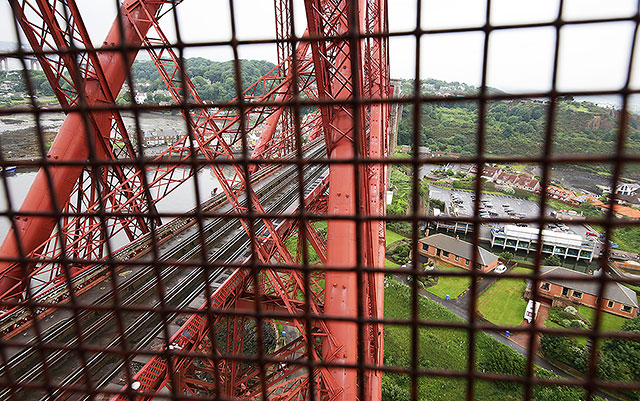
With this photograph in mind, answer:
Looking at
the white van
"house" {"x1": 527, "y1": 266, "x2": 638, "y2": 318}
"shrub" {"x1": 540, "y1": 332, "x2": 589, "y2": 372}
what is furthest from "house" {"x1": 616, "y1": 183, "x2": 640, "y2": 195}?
"shrub" {"x1": 540, "y1": 332, "x2": 589, "y2": 372}

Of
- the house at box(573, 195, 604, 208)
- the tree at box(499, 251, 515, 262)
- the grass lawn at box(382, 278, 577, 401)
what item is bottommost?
the grass lawn at box(382, 278, 577, 401)

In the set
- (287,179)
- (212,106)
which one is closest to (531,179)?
(287,179)

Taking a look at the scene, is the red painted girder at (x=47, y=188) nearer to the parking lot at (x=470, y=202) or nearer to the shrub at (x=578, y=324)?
the shrub at (x=578, y=324)

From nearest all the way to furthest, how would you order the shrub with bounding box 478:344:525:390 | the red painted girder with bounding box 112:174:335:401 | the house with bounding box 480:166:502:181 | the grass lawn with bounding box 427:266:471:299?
the red painted girder with bounding box 112:174:335:401
the shrub with bounding box 478:344:525:390
the grass lawn with bounding box 427:266:471:299
the house with bounding box 480:166:502:181

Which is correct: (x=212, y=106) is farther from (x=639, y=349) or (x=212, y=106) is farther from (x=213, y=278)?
(x=639, y=349)

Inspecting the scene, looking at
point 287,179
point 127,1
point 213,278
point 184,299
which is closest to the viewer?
point 127,1

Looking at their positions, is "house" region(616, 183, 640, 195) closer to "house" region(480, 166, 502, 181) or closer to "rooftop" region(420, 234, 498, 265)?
"house" region(480, 166, 502, 181)
